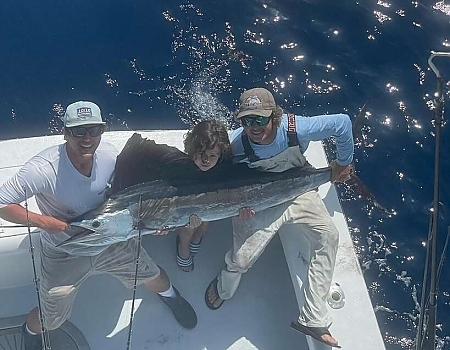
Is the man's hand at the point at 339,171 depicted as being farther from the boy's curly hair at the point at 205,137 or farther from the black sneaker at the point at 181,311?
the black sneaker at the point at 181,311

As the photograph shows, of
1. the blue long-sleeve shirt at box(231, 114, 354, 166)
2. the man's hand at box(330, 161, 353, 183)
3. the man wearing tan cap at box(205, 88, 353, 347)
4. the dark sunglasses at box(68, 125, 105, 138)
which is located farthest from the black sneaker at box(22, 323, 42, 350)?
the man's hand at box(330, 161, 353, 183)

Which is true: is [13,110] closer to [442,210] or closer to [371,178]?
A: [371,178]

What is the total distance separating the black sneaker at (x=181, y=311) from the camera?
383 cm

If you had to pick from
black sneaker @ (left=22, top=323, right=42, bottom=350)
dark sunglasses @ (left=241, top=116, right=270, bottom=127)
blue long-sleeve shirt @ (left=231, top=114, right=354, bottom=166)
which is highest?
dark sunglasses @ (left=241, top=116, right=270, bottom=127)

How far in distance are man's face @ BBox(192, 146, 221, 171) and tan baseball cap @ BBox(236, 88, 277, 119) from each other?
0.27m

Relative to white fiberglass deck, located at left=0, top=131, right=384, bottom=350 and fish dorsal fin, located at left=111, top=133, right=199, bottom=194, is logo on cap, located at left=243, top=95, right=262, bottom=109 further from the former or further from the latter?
white fiberglass deck, located at left=0, top=131, right=384, bottom=350

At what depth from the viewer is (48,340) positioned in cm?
357

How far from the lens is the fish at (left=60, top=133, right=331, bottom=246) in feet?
10.9

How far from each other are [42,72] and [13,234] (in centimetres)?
257

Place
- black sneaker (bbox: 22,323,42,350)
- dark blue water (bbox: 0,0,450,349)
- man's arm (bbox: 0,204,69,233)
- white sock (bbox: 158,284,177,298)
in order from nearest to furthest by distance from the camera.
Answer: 1. man's arm (bbox: 0,204,69,233)
2. black sneaker (bbox: 22,323,42,350)
3. white sock (bbox: 158,284,177,298)
4. dark blue water (bbox: 0,0,450,349)

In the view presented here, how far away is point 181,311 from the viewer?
383 centimetres

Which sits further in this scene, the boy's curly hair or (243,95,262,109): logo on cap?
(243,95,262,109): logo on cap

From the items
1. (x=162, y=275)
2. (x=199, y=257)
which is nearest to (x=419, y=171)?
(x=199, y=257)

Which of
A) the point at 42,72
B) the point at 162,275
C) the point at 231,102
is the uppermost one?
the point at 42,72
